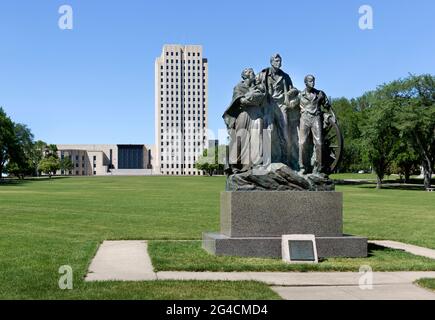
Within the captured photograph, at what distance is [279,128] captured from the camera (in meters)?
14.0

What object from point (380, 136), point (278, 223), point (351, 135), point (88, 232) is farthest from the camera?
point (351, 135)

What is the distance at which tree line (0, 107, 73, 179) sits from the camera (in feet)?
307

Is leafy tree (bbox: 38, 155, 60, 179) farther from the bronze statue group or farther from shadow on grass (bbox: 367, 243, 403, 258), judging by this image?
shadow on grass (bbox: 367, 243, 403, 258)

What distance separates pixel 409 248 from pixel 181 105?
581 feet

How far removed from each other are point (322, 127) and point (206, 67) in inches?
6858

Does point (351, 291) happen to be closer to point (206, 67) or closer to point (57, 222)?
point (57, 222)

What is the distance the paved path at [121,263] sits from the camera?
1018cm

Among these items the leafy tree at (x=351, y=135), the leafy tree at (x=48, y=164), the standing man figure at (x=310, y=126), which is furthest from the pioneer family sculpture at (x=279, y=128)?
the leafy tree at (x=48, y=164)

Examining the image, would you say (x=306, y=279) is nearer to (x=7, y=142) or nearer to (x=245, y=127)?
(x=245, y=127)

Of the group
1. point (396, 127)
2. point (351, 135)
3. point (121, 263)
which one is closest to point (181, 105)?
point (351, 135)

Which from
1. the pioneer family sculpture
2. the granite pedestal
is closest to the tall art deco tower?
the pioneer family sculpture

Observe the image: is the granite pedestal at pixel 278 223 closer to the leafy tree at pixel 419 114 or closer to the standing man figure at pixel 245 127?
the standing man figure at pixel 245 127

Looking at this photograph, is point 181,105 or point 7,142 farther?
point 181,105
